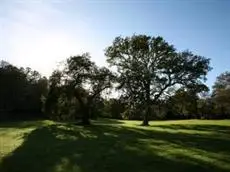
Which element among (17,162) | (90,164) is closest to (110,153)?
(90,164)

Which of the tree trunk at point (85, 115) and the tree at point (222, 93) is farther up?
the tree at point (222, 93)

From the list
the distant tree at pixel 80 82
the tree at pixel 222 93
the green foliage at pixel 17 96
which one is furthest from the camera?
the green foliage at pixel 17 96

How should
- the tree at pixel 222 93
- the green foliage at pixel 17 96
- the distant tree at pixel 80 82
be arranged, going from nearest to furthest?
the distant tree at pixel 80 82, the tree at pixel 222 93, the green foliage at pixel 17 96

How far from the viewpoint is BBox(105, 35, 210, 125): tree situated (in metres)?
59.1

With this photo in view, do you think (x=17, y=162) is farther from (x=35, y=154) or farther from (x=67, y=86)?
(x=67, y=86)

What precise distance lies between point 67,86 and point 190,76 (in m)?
19.1

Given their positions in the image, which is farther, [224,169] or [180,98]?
[180,98]

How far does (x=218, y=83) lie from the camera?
9981 cm

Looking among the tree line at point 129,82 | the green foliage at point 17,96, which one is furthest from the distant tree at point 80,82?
the green foliage at point 17,96

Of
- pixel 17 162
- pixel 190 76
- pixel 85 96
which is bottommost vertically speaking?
pixel 17 162

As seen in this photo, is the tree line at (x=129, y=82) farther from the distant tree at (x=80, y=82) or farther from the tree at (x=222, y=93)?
the tree at (x=222, y=93)

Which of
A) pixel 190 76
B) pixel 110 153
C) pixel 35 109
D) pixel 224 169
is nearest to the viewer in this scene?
pixel 224 169

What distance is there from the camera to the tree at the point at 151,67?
59094mm

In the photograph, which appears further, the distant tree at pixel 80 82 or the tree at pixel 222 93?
the tree at pixel 222 93
